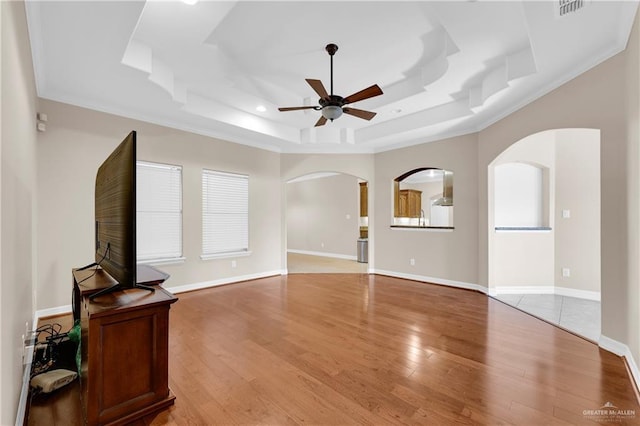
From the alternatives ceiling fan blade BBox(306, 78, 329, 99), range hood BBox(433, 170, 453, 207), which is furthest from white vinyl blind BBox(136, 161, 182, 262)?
range hood BBox(433, 170, 453, 207)

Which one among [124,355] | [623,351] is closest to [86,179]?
[124,355]

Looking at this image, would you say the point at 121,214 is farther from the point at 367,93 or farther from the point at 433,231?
the point at 433,231

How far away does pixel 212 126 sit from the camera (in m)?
4.86

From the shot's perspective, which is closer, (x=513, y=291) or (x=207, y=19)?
(x=207, y=19)

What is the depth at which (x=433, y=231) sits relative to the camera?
5555mm

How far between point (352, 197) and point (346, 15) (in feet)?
20.9

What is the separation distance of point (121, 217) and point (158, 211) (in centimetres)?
307

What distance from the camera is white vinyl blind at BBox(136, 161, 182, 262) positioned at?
172 inches

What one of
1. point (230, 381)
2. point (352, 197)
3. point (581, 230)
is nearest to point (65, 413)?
point (230, 381)

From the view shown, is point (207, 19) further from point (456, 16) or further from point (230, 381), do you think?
point (230, 381)

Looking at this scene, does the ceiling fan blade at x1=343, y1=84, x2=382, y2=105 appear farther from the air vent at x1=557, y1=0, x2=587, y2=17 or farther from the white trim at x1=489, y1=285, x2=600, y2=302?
the white trim at x1=489, y1=285, x2=600, y2=302

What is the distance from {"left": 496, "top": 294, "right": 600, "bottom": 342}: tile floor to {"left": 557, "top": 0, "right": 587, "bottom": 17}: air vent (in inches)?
119

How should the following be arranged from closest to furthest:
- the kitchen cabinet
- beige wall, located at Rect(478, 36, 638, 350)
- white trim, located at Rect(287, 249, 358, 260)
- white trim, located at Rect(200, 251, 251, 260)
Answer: beige wall, located at Rect(478, 36, 638, 350) < white trim, located at Rect(200, 251, 251, 260) < the kitchen cabinet < white trim, located at Rect(287, 249, 358, 260)

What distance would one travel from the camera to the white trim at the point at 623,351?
7.21 ft
